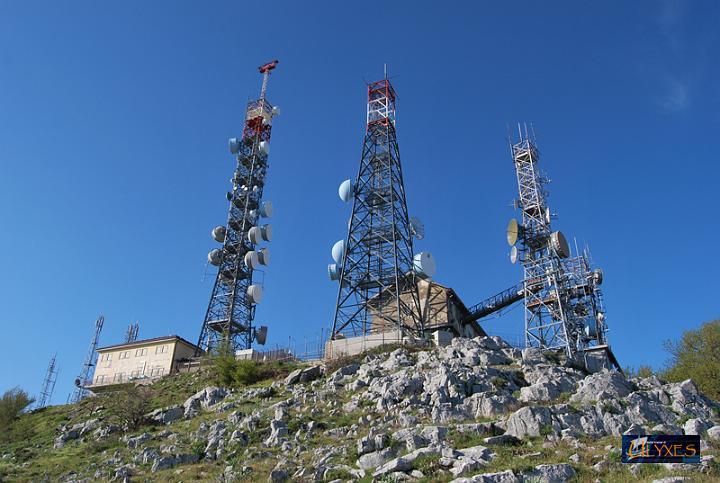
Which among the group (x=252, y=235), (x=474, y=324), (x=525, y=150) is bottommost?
(x=474, y=324)

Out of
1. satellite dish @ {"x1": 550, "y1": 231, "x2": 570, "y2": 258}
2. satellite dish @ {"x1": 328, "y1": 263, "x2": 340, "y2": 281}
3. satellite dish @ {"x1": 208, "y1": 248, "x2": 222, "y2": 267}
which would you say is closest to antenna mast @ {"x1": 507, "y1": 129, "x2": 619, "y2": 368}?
satellite dish @ {"x1": 550, "y1": 231, "x2": 570, "y2": 258}

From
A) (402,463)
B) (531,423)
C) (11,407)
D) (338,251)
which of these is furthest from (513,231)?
(11,407)

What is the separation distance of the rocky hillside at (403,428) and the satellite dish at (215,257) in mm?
23691

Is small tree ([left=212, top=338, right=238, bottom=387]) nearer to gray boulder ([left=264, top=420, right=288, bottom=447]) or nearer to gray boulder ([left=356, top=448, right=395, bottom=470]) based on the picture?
gray boulder ([left=264, top=420, right=288, bottom=447])

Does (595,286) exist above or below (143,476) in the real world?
above

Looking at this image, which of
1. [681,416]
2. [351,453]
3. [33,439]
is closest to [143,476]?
[351,453]

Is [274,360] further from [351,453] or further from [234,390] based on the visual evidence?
[351,453]

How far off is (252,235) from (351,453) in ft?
128

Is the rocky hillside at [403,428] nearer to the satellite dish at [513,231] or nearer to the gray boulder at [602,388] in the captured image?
the gray boulder at [602,388]

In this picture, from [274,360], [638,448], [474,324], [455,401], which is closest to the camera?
[638,448]

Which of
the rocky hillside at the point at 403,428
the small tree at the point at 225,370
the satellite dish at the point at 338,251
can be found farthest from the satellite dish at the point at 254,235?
the rocky hillside at the point at 403,428

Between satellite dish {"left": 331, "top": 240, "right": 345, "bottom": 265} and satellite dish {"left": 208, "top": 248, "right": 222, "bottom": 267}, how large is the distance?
16.6m

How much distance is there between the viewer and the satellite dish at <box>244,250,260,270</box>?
5762 centimetres

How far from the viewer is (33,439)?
36156 millimetres
